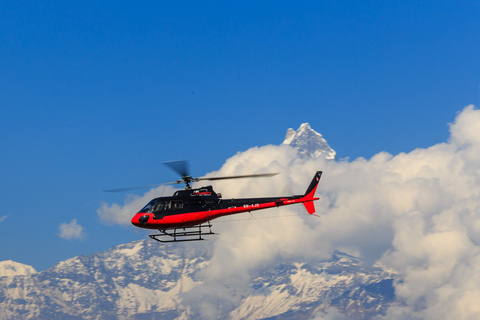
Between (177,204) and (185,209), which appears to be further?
(185,209)

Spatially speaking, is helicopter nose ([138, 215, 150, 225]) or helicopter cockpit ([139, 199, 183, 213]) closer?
helicopter nose ([138, 215, 150, 225])

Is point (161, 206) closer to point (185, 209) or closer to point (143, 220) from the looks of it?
point (143, 220)

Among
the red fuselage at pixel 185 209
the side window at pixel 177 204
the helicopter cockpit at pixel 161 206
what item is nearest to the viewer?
the red fuselage at pixel 185 209

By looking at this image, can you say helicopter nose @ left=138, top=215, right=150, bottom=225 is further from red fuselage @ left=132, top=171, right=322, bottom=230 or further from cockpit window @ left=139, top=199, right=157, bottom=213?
cockpit window @ left=139, top=199, right=157, bottom=213

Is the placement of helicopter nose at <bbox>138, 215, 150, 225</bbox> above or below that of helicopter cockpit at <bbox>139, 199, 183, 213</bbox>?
below

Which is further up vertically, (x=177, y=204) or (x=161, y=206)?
(x=177, y=204)

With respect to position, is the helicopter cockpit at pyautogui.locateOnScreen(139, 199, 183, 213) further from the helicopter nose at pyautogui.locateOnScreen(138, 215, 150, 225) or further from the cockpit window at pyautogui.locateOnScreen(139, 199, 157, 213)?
the helicopter nose at pyautogui.locateOnScreen(138, 215, 150, 225)

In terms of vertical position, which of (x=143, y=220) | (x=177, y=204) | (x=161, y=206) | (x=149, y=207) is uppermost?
(x=149, y=207)

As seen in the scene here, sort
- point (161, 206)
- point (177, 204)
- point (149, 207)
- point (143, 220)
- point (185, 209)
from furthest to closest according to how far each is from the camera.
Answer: point (185, 209), point (177, 204), point (149, 207), point (161, 206), point (143, 220)

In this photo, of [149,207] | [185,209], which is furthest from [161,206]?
[185,209]

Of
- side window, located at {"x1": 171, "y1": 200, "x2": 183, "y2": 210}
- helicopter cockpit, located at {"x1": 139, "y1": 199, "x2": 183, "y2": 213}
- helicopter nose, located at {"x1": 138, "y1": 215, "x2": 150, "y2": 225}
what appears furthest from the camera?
side window, located at {"x1": 171, "y1": 200, "x2": 183, "y2": 210}

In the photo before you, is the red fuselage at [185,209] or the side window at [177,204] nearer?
the red fuselage at [185,209]

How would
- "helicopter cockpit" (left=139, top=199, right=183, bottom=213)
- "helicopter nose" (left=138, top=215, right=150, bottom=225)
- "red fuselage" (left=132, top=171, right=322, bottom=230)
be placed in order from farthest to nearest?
"helicopter cockpit" (left=139, top=199, right=183, bottom=213) → "red fuselage" (left=132, top=171, right=322, bottom=230) → "helicopter nose" (left=138, top=215, right=150, bottom=225)

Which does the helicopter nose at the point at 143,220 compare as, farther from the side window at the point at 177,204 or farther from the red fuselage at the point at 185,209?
the side window at the point at 177,204
